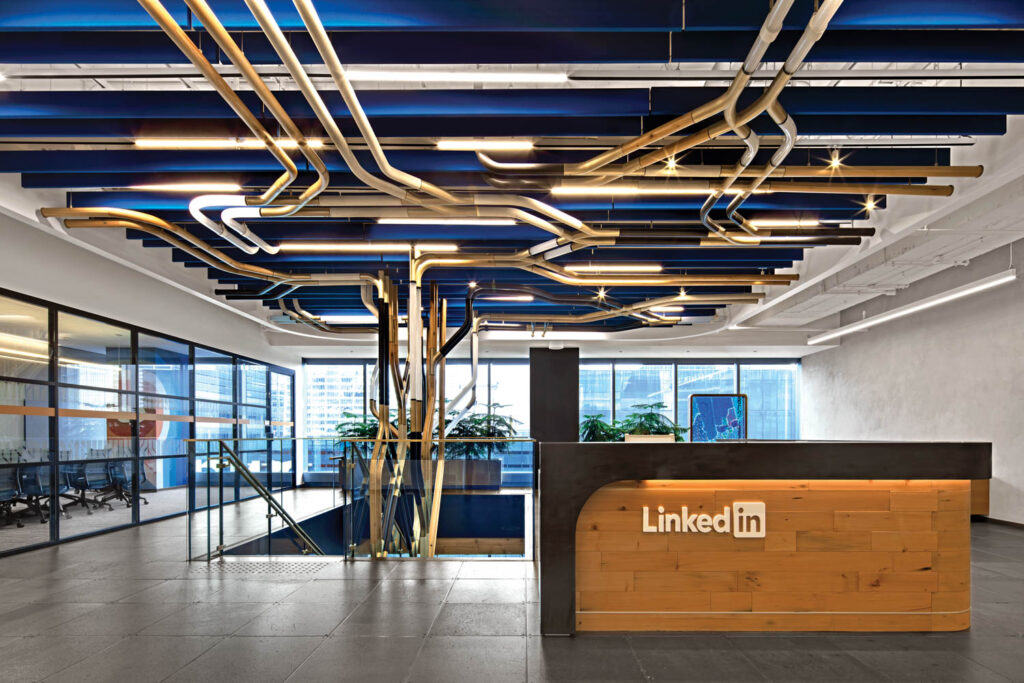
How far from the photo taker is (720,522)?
4.64 m

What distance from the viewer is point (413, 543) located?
22.8ft

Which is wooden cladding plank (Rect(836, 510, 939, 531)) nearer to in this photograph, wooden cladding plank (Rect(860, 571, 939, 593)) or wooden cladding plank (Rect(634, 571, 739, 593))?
wooden cladding plank (Rect(860, 571, 939, 593))

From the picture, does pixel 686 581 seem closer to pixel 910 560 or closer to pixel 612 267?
pixel 910 560

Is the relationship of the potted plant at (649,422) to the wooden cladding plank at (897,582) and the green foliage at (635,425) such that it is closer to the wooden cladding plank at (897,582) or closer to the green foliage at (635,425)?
the green foliage at (635,425)

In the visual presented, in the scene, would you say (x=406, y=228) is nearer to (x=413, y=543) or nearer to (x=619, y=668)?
(x=413, y=543)

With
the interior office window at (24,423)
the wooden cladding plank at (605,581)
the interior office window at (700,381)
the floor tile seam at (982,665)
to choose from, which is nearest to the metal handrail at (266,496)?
the interior office window at (24,423)

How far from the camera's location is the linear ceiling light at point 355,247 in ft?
27.5

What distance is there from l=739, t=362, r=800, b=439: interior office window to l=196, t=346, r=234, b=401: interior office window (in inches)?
464

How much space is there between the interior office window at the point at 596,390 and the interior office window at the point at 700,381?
5.64 ft

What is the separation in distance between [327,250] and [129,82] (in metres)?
2.93

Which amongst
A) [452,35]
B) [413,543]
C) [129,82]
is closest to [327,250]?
[129,82]

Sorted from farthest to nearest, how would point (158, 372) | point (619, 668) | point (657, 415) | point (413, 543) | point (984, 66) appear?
1. point (657, 415)
2. point (158, 372)
3. point (413, 543)
4. point (984, 66)
5. point (619, 668)

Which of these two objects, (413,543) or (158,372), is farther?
(158,372)

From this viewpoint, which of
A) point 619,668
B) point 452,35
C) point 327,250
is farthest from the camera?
→ point 327,250
